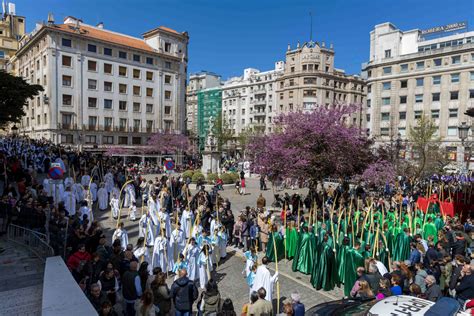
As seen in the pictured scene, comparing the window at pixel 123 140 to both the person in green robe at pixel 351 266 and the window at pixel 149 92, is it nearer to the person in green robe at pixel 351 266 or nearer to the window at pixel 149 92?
the window at pixel 149 92

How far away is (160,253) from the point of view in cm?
996

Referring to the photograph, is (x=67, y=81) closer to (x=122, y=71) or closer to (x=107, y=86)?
(x=107, y=86)

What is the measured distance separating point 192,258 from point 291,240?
3.92 meters

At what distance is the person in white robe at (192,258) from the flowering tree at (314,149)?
746 cm

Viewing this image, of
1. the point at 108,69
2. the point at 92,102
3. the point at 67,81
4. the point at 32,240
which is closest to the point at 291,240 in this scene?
the point at 32,240

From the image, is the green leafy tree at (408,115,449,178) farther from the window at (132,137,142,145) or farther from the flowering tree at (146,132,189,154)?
the window at (132,137,142,145)

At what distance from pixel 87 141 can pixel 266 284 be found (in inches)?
1829

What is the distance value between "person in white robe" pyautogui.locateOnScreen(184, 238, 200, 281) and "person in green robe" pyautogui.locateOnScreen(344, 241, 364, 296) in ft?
13.6

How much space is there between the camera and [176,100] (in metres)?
58.0

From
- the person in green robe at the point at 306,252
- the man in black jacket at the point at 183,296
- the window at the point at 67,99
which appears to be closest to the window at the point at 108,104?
the window at the point at 67,99

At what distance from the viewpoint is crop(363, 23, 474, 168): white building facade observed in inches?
1913

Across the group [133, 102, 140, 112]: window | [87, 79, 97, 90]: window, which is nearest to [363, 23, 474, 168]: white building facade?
[133, 102, 140, 112]: window

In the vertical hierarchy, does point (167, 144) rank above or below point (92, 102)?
below

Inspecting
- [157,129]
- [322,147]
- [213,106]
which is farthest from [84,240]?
[213,106]
